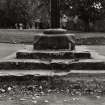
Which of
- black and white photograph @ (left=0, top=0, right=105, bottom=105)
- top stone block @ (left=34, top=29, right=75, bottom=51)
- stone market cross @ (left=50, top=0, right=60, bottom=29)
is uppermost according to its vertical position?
stone market cross @ (left=50, top=0, right=60, bottom=29)

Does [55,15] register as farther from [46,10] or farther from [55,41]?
[46,10]

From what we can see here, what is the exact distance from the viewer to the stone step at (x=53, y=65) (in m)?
7.04

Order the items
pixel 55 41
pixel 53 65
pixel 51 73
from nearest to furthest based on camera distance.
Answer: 1. pixel 51 73
2. pixel 53 65
3. pixel 55 41

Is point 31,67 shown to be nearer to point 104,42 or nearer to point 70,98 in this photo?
point 70,98

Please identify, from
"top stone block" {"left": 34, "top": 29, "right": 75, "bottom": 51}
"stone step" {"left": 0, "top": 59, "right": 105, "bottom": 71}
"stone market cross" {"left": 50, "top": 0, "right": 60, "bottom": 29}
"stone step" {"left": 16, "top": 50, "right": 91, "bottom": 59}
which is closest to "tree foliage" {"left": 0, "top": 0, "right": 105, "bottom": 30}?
"stone market cross" {"left": 50, "top": 0, "right": 60, "bottom": 29}

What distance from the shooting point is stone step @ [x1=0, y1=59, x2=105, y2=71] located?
7.04m

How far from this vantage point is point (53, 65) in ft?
23.1

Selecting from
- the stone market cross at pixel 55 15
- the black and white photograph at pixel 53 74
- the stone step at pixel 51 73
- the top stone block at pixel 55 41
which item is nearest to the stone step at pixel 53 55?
the black and white photograph at pixel 53 74

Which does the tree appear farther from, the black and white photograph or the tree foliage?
the black and white photograph

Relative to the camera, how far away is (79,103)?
5.31 m

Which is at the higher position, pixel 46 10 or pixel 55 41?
pixel 46 10

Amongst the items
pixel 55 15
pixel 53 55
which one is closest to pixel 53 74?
pixel 53 55

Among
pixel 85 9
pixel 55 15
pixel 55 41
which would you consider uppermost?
pixel 85 9

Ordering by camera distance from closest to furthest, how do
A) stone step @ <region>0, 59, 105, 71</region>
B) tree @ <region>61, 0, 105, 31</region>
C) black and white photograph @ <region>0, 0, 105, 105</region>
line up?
black and white photograph @ <region>0, 0, 105, 105</region> < stone step @ <region>0, 59, 105, 71</region> < tree @ <region>61, 0, 105, 31</region>
